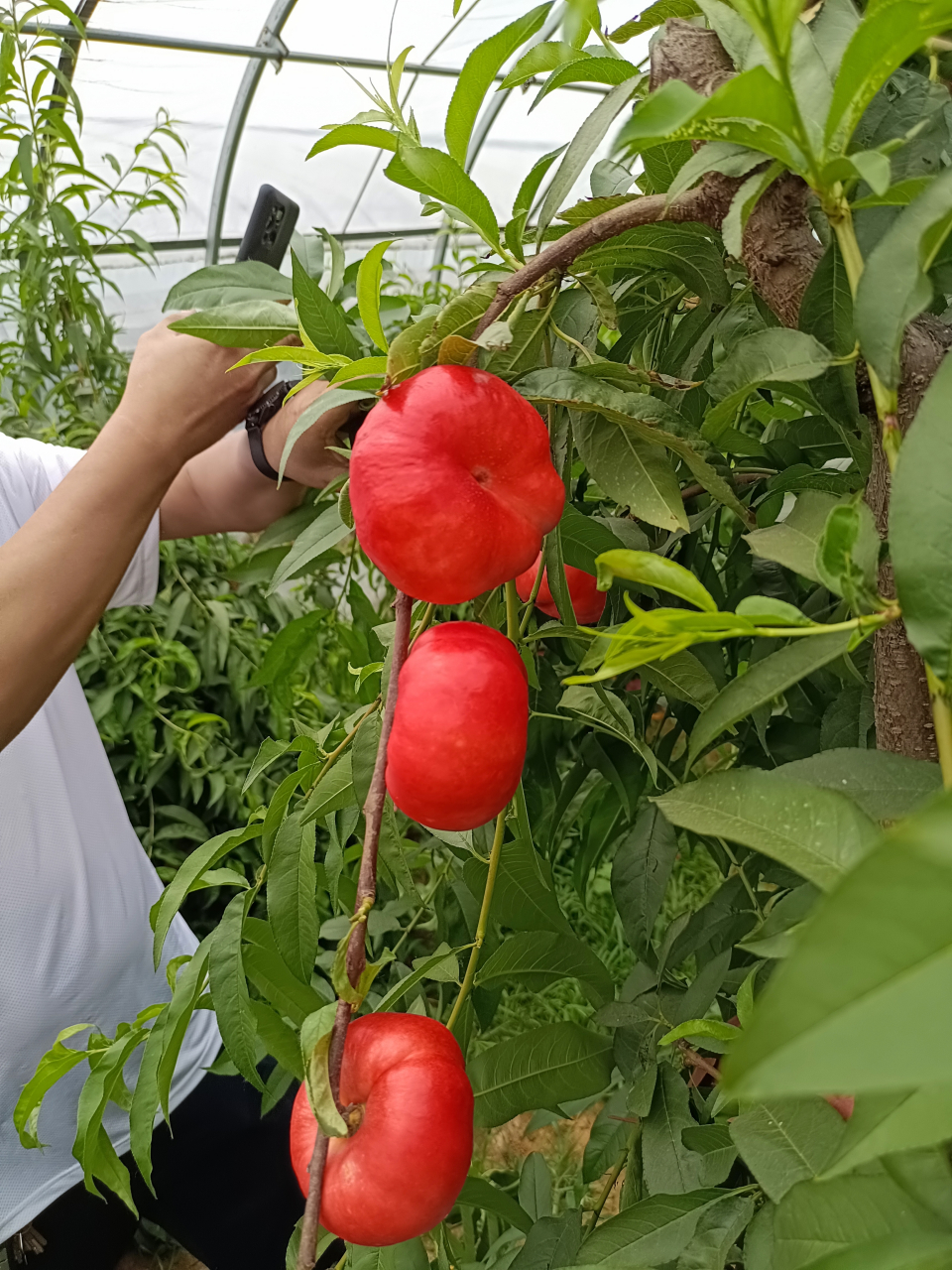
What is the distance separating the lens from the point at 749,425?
1.77 feet

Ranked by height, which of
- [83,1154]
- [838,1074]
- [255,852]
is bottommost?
[255,852]

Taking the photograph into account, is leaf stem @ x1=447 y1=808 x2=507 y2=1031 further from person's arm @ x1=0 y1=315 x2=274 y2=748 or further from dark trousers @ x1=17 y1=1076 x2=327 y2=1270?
dark trousers @ x1=17 y1=1076 x2=327 y2=1270

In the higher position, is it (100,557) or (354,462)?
(354,462)

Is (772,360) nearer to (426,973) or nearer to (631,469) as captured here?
(631,469)

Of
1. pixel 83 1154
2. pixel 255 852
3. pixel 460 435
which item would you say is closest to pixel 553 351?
pixel 460 435

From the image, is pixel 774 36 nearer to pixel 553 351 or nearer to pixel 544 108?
pixel 553 351

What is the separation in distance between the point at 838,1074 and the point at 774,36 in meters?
0.19

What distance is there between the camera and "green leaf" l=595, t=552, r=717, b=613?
196 mm

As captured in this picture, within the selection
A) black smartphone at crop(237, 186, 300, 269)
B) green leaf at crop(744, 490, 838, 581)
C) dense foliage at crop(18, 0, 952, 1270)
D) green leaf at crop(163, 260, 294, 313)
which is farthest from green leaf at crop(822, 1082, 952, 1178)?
black smartphone at crop(237, 186, 300, 269)

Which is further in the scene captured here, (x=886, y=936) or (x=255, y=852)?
(x=255, y=852)

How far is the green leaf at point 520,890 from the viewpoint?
0.36 meters

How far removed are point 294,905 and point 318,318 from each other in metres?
0.22

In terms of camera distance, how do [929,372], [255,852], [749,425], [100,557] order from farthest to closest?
[255,852], [100,557], [749,425], [929,372]

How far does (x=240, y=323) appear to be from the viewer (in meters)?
0.33
